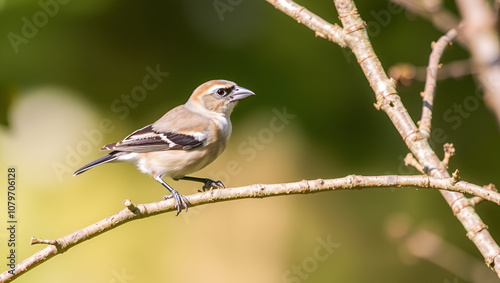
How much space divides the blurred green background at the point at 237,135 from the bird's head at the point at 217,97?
1.01m

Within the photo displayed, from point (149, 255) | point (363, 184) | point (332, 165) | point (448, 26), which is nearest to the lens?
point (448, 26)

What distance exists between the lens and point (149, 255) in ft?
14.2

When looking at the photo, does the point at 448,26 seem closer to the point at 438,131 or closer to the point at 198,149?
the point at 198,149

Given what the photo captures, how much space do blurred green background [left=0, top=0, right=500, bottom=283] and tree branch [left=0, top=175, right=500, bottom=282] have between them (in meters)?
2.16

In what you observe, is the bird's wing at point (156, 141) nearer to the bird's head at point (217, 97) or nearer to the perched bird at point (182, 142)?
the perched bird at point (182, 142)

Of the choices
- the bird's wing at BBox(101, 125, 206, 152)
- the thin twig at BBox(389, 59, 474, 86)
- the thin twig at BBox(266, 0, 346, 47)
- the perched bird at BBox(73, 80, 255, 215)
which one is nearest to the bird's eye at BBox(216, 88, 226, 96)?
the perched bird at BBox(73, 80, 255, 215)

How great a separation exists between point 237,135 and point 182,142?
1.44 metres

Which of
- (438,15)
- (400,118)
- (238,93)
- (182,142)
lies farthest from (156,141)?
(438,15)

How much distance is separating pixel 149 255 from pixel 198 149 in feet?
4.73

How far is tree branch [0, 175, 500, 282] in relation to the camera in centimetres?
191

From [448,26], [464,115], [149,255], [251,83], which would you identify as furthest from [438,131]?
[448,26]

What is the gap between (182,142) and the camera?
10.9 feet

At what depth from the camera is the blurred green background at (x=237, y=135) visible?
4.36m

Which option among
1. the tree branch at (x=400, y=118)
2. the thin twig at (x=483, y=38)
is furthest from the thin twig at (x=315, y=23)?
the thin twig at (x=483, y=38)
